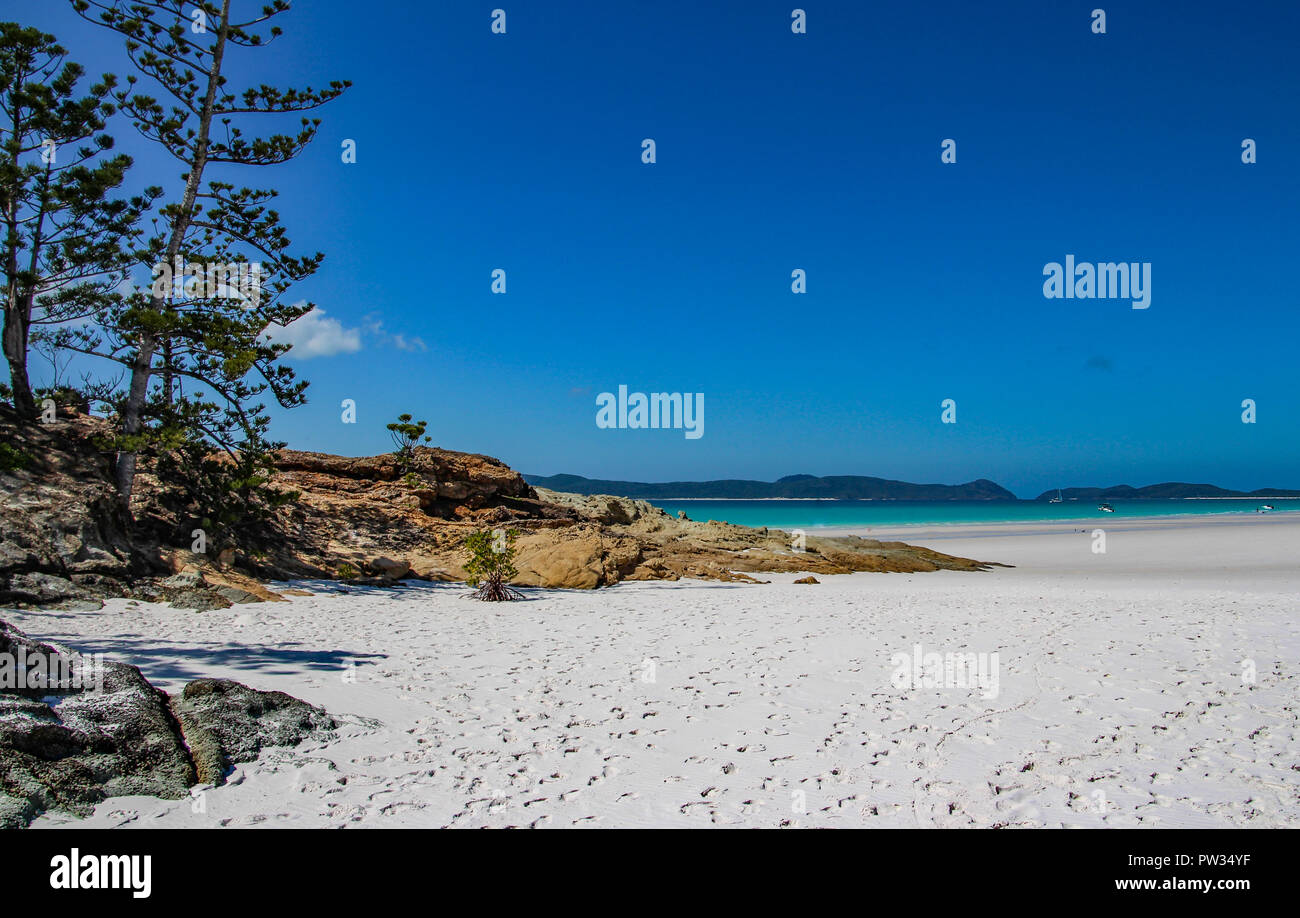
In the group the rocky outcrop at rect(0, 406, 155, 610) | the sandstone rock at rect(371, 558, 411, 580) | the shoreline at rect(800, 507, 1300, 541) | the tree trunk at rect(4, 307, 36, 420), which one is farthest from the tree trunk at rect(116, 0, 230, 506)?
the shoreline at rect(800, 507, 1300, 541)

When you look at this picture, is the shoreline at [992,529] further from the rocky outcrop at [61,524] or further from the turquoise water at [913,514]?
the rocky outcrop at [61,524]

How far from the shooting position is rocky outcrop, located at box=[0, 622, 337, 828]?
381cm

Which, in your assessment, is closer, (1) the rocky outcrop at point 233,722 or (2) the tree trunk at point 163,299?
(1) the rocky outcrop at point 233,722

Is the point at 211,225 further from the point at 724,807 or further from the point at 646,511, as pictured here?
the point at 646,511

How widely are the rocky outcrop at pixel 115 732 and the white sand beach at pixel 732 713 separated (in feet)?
0.61

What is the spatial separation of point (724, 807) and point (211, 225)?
14.6 meters

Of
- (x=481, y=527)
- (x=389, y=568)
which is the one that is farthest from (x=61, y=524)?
(x=481, y=527)

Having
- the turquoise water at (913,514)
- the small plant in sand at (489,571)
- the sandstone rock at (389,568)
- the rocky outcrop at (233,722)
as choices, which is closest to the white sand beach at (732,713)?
the rocky outcrop at (233,722)

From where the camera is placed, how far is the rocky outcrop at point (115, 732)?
3.81m

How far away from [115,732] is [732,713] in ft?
14.5

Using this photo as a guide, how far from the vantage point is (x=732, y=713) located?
19.6 feet

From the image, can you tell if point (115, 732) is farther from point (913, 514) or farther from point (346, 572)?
point (913, 514)

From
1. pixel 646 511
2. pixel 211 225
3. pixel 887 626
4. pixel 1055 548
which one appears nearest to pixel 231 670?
pixel 887 626
